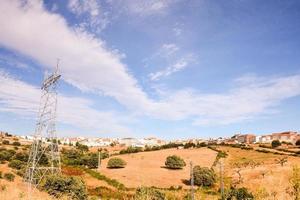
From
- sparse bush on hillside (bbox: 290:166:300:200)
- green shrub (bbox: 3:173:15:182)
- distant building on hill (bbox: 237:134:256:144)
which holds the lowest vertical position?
green shrub (bbox: 3:173:15:182)

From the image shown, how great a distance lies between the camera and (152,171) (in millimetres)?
64750

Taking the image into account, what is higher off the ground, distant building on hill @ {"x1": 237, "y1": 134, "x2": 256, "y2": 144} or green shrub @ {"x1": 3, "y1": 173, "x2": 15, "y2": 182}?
distant building on hill @ {"x1": 237, "y1": 134, "x2": 256, "y2": 144}

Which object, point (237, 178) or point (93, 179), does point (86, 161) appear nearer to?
point (93, 179)

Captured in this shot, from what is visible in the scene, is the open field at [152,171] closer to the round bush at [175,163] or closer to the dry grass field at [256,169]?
the round bush at [175,163]

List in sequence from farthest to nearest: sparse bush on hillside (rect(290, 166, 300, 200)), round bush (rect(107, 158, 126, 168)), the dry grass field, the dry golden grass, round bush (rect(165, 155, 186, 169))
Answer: round bush (rect(107, 158, 126, 168)) < round bush (rect(165, 155, 186, 169)) < the dry grass field < the dry golden grass < sparse bush on hillside (rect(290, 166, 300, 200))

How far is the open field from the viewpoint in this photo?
183ft

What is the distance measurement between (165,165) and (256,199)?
204 ft

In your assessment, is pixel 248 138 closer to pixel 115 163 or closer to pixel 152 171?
pixel 152 171

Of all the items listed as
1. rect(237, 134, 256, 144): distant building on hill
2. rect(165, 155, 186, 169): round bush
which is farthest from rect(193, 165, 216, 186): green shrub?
rect(237, 134, 256, 144): distant building on hill

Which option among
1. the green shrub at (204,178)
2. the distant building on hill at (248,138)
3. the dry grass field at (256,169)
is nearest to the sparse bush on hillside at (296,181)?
the dry grass field at (256,169)

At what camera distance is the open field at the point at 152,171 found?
2197 inches

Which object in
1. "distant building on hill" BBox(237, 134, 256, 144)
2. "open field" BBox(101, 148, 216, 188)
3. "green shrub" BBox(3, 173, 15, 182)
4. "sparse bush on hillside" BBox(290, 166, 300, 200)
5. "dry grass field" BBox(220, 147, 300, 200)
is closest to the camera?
"sparse bush on hillside" BBox(290, 166, 300, 200)

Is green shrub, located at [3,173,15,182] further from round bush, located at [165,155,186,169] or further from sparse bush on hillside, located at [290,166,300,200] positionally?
sparse bush on hillside, located at [290,166,300,200]

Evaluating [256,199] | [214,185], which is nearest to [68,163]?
[214,185]
